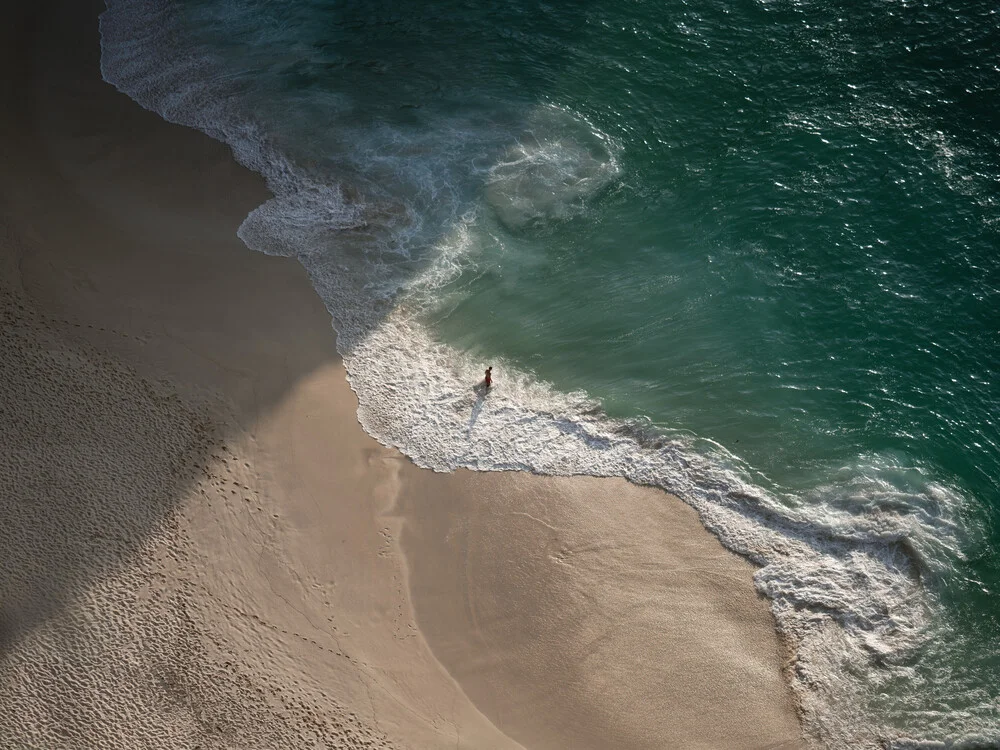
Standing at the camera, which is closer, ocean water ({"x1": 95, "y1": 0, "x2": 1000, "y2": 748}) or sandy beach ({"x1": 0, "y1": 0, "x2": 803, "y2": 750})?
sandy beach ({"x1": 0, "y1": 0, "x2": 803, "y2": 750})

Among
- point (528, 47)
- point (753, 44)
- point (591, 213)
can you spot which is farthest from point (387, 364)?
point (753, 44)

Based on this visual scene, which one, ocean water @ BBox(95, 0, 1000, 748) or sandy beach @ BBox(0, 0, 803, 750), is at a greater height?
ocean water @ BBox(95, 0, 1000, 748)

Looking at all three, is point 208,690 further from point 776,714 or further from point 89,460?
point 776,714

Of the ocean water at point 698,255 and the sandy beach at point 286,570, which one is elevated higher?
the ocean water at point 698,255

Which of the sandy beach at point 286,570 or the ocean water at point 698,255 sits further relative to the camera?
the ocean water at point 698,255
